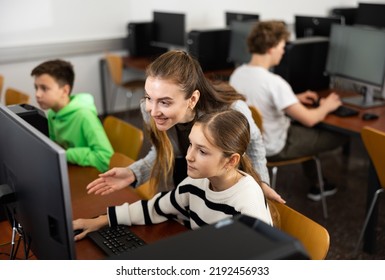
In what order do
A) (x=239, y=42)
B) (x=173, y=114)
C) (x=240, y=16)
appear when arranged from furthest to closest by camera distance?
(x=240, y=16) → (x=239, y=42) → (x=173, y=114)

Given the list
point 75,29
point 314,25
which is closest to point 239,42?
point 314,25

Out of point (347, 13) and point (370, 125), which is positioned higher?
point (347, 13)

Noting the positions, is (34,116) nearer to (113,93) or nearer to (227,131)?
(227,131)

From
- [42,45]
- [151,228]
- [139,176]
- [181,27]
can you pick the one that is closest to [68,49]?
[42,45]

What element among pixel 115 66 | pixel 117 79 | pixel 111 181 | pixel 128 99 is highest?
pixel 111 181

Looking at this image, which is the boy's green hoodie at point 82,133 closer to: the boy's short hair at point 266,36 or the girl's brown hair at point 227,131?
the girl's brown hair at point 227,131

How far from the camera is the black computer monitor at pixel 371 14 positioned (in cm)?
497

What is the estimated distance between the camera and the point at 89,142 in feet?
7.42

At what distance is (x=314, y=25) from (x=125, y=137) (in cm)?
244

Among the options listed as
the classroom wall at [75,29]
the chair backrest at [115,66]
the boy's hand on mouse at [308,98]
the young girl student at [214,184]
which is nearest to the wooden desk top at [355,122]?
the boy's hand on mouse at [308,98]

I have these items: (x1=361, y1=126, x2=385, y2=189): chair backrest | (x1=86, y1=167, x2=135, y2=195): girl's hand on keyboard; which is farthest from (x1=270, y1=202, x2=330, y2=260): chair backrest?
(x1=361, y1=126, x2=385, y2=189): chair backrest

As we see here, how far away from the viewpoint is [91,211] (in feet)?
5.58

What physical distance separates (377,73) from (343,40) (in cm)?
38

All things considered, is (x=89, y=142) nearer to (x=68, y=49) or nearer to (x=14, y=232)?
(x=14, y=232)
